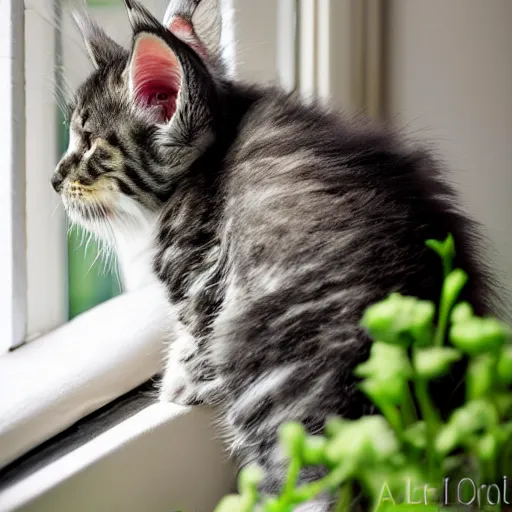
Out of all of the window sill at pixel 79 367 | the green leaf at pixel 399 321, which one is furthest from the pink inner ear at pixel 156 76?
the green leaf at pixel 399 321

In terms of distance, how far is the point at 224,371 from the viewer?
2.09 ft

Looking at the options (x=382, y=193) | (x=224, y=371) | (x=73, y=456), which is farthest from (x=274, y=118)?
(x=73, y=456)

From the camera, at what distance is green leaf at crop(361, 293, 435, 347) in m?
0.35

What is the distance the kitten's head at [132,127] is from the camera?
667 millimetres

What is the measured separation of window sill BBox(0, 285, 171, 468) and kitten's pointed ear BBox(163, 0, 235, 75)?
273 mm

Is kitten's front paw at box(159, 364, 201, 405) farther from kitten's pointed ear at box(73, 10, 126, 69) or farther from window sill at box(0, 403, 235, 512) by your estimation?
kitten's pointed ear at box(73, 10, 126, 69)

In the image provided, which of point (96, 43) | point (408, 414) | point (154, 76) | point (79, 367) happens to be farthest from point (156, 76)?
point (408, 414)

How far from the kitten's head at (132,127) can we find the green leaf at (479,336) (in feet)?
1.29

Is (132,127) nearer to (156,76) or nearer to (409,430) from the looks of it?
(156,76)

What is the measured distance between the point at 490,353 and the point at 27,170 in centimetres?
52

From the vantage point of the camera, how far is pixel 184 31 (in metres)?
0.76

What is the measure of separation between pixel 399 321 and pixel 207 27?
56 centimetres

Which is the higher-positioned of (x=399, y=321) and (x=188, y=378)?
(x=399, y=321)

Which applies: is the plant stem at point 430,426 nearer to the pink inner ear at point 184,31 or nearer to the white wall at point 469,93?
the pink inner ear at point 184,31
